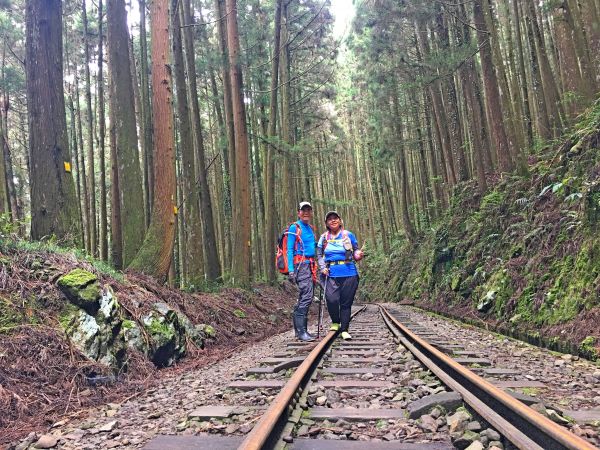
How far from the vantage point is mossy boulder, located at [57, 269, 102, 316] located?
16.4ft

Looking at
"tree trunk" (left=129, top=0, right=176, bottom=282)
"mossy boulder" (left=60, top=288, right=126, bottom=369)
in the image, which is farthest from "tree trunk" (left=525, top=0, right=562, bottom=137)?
"mossy boulder" (left=60, top=288, right=126, bottom=369)

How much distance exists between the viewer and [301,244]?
6.82m

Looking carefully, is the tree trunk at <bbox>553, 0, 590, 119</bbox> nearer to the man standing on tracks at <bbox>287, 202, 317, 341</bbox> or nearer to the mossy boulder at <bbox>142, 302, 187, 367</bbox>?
the man standing on tracks at <bbox>287, 202, 317, 341</bbox>

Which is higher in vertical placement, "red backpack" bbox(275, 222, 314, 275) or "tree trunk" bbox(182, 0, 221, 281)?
"tree trunk" bbox(182, 0, 221, 281)

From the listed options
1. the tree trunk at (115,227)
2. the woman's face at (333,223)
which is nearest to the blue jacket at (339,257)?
the woman's face at (333,223)

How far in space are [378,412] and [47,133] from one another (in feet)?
18.5

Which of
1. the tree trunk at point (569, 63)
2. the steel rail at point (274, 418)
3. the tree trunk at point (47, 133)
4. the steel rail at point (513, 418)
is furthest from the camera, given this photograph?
the tree trunk at point (569, 63)

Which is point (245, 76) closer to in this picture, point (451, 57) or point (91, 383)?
point (451, 57)

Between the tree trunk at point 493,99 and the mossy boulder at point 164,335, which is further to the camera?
the tree trunk at point 493,99

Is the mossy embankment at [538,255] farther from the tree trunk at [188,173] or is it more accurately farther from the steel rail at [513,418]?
the tree trunk at [188,173]

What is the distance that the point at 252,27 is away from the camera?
16.7 metres

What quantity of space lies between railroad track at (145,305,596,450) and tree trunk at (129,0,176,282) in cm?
378

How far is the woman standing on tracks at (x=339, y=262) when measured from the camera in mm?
6992

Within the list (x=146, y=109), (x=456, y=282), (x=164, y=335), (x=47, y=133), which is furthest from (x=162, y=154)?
(x=456, y=282)
